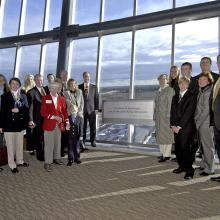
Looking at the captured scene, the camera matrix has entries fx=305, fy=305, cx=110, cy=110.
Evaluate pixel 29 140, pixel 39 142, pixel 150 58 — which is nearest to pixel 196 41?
pixel 150 58

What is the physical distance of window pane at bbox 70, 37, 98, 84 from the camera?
303 inches

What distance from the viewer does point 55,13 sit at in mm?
8531

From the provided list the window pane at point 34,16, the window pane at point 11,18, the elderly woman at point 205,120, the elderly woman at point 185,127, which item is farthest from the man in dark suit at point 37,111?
the window pane at point 11,18

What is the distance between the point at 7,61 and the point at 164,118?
5.97 m

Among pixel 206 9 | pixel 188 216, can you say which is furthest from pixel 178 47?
pixel 188 216

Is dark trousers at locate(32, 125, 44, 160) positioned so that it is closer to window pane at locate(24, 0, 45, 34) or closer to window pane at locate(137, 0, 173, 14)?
window pane at locate(137, 0, 173, 14)

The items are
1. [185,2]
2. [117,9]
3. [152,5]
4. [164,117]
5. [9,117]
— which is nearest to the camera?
[9,117]

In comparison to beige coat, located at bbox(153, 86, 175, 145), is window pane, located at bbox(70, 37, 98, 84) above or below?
above

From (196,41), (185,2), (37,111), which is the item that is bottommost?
(37,111)

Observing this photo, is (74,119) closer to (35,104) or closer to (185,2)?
(35,104)

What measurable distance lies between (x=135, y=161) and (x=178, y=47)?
8.73ft

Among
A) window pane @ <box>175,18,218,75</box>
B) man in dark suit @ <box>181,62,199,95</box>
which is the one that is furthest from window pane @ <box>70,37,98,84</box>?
man in dark suit @ <box>181,62,199,95</box>

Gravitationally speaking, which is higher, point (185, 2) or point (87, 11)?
point (87, 11)

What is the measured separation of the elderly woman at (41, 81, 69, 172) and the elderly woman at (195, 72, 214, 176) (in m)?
2.10
